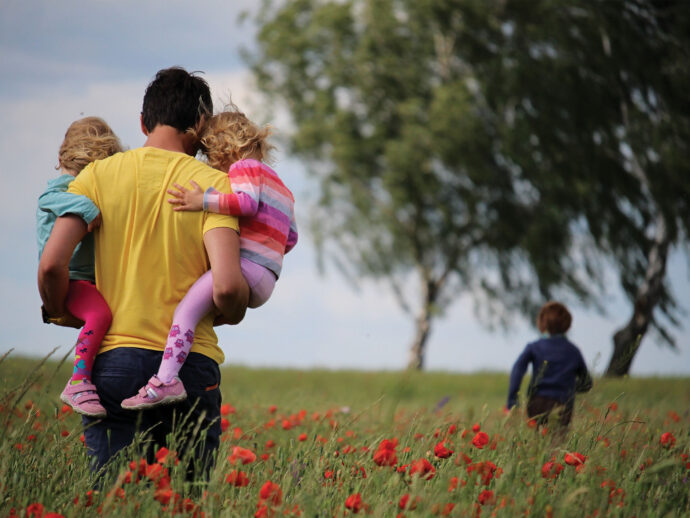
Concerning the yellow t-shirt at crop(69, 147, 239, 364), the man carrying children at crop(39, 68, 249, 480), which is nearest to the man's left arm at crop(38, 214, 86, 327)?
the man carrying children at crop(39, 68, 249, 480)

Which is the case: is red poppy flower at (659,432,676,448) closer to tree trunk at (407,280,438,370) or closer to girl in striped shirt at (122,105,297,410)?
girl in striped shirt at (122,105,297,410)

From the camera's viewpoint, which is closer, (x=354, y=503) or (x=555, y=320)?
(x=354, y=503)

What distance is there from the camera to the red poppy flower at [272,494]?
8.13 ft

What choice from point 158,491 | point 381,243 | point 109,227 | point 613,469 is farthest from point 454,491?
point 381,243

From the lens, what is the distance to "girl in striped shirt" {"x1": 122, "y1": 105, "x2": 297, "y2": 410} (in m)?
2.71

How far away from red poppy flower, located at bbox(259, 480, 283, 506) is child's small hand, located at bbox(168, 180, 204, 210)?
1117 mm

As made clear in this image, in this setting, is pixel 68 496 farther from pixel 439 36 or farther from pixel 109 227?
pixel 439 36

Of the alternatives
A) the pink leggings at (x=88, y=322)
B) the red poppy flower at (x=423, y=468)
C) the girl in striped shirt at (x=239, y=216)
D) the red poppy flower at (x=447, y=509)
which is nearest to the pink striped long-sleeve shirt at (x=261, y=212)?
the girl in striped shirt at (x=239, y=216)

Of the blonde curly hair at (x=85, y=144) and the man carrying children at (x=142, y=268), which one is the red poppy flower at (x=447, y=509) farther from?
the blonde curly hair at (x=85, y=144)

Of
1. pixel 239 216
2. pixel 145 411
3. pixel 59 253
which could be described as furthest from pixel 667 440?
pixel 59 253

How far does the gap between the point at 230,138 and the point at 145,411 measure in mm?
1237

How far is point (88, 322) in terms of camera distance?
8.96 feet

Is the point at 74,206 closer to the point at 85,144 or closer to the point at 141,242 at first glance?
the point at 141,242

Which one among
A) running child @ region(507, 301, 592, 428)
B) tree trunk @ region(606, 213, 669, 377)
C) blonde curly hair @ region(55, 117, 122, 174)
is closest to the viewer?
blonde curly hair @ region(55, 117, 122, 174)
